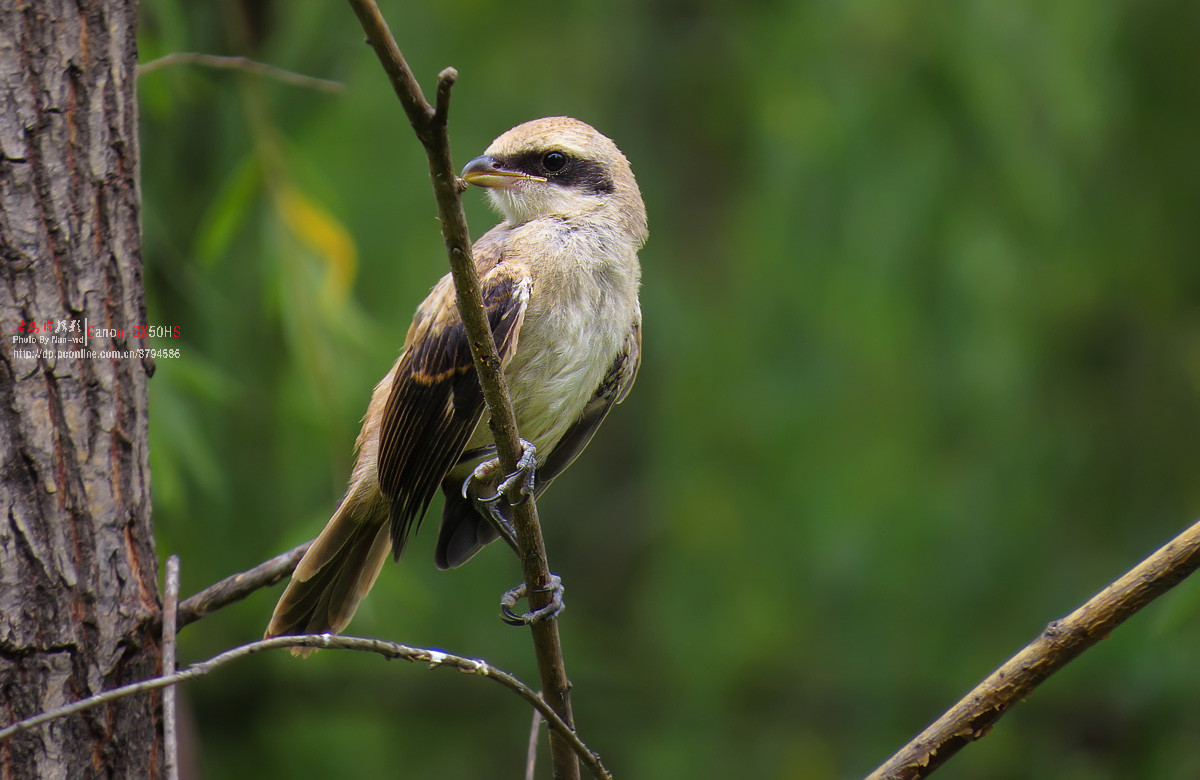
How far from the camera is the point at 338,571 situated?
11.7 ft

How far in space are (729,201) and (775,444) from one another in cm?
235

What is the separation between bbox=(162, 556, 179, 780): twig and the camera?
8.12 ft

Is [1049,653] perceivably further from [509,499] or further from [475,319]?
[475,319]

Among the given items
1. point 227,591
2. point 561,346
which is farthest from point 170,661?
point 561,346

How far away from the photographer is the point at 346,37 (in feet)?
17.4

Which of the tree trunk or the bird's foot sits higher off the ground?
the tree trunk

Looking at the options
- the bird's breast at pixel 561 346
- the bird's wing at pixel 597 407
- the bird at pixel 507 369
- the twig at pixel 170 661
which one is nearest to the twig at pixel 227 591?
the twig at pixel 170 661

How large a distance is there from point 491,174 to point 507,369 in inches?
26.6

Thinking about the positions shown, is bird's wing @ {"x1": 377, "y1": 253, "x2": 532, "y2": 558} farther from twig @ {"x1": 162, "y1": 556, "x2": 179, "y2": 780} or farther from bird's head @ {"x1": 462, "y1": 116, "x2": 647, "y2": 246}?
twig @ {"x1": 162, "y1": 556, "x2": 179, "y2": 780}

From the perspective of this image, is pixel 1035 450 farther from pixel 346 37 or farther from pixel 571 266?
pixel 346 37

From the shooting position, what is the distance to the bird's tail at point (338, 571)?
3.46 meters

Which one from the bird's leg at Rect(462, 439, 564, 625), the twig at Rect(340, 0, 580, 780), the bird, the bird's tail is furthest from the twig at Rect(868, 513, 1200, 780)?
the bird's tail

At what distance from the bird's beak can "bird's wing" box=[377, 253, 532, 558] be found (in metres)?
0.31

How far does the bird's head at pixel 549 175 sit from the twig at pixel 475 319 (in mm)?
1440
